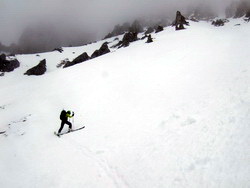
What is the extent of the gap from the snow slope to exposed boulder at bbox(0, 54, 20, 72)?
41.5 metres

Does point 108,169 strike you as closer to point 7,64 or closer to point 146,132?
point 146,132

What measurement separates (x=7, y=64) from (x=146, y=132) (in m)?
→ 65.4

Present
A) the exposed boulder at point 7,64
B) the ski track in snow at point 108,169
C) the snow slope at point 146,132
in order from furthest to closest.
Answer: the exposed boulder at point 7,64 → the ski track in snow at point 108,169 → the snow slope at point 146,132

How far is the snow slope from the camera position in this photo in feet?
31.2

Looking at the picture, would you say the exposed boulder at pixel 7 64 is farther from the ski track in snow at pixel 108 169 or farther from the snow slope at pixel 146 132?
the ski track in snow at pixel 108 169

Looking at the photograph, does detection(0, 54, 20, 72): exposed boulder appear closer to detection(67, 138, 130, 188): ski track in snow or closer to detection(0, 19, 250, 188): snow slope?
detection(0, 19, 250, 188): snow slope

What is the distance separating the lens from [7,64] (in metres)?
64.4

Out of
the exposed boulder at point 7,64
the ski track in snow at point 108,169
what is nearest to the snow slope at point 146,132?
the ski track in snow at point 108,169

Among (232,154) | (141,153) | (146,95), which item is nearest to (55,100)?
(146,95)

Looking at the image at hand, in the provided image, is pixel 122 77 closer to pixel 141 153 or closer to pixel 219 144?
pixel 141 153

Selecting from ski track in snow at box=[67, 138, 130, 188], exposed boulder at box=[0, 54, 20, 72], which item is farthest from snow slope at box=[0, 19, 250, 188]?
exposed boulder at box=[0, 54, 20, 72]

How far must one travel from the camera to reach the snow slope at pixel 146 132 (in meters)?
9.51

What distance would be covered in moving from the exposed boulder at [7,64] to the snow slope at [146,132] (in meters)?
41.5

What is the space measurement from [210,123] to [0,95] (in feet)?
125
